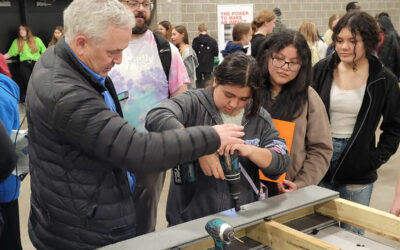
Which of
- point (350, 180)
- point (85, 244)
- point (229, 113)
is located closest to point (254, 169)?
point (229, 113)

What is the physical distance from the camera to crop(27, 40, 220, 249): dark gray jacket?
4.29 ft

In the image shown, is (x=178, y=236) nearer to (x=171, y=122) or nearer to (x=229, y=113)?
(x=171, y=122)

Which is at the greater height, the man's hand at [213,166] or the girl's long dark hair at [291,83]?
the girl's long dark hair at [291,83]

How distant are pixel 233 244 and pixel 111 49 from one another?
0.75m

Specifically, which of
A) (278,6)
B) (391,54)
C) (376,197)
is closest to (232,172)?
(376,197)

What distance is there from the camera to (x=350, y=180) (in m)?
2.44

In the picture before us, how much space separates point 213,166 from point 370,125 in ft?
3.81

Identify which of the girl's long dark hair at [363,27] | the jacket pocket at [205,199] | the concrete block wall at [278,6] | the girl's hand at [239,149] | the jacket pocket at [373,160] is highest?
the concrete block wall at [278,6]

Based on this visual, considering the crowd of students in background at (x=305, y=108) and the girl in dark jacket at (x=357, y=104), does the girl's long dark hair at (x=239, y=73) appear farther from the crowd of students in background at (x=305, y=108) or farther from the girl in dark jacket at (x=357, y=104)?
the girl in dark jacket at (x=357, y=104)

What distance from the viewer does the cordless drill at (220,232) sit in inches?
49.8

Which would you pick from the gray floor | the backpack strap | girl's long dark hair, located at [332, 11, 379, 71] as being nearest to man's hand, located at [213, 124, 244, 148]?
the backpack strap

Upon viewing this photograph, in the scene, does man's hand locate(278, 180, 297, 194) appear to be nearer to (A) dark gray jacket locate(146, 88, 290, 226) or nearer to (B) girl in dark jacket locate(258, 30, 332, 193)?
(B) girl in dark jacket locate(258, 30, 332, 193)

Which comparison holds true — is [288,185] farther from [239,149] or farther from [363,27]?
[363,27]

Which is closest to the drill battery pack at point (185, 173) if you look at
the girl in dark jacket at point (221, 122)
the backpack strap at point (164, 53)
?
the girl in dark jacket at point (221, 122)
